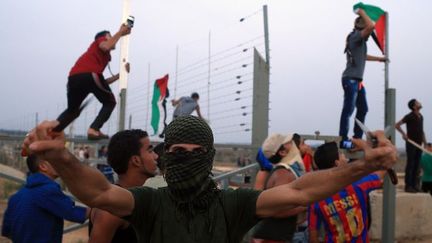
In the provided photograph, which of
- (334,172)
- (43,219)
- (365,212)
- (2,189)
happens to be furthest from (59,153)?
(2,189)

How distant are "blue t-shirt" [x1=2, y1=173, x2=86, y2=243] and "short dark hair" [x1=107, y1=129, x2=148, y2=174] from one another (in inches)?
21.5

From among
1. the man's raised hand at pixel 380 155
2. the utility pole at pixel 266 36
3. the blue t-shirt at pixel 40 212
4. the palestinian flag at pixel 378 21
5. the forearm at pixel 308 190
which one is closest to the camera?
the man's raised hand at pixel 380 155

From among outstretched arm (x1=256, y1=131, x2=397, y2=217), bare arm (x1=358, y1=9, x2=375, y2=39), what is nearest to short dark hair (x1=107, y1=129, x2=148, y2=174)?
outstretched arm (x1=256, y1=131, x2=397, y2=217)

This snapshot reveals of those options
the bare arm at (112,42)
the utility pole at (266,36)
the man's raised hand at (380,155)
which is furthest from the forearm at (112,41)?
the man's raised hand at (380,155)

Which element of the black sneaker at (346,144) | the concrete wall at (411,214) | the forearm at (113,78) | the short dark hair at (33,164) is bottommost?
the concrete wall at (411,214)

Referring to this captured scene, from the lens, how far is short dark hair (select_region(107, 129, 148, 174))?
9.14 feet

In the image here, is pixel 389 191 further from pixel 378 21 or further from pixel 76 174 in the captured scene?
pixel 76 174

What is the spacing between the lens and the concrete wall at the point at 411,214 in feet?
25.1

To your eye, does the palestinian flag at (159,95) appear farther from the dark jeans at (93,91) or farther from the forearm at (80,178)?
the forearm at (80,178)

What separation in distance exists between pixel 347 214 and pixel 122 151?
182 centimetres

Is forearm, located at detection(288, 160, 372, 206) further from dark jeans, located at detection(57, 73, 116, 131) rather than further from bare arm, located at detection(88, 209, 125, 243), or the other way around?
dark jeans, located at detection(57, 73, 116, 131)

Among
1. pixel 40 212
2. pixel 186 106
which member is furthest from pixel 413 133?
pixel 40 212

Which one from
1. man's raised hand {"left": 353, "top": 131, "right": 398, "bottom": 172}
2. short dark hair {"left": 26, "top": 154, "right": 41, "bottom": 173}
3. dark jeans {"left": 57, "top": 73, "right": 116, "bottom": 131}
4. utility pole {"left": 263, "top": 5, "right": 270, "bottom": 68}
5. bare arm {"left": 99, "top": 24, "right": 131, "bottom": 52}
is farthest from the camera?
bare arm {"left": 99, "top": 24, "right": 131, "bottom": 52}

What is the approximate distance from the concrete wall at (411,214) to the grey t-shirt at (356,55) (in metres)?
2.61
